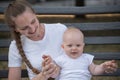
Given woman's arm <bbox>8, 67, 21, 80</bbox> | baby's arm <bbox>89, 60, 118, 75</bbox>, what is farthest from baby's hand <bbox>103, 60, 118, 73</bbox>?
woman's arm <bbox>8, 67, 21, 80</bbox>

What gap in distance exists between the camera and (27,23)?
245 centimetres

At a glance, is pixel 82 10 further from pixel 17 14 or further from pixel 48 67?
pixel 48 67

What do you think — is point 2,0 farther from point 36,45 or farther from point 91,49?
point 36,45

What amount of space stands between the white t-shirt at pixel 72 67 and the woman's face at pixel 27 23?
1.07ft

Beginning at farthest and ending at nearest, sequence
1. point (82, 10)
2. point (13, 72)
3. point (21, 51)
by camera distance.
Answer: point (82, 10) → point (13, 72) → point (21, 51)

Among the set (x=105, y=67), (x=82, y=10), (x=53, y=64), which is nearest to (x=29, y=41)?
(x=53, y=64)

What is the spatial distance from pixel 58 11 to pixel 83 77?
0.98 m

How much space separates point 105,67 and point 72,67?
10.5 inches

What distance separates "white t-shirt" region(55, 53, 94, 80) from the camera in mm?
2633

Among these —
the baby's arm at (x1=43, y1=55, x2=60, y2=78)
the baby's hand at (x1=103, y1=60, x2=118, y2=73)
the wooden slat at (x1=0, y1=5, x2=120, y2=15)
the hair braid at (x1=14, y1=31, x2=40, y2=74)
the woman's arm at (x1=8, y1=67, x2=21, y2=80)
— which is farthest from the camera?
the wooden slat at (x1=0, y1=5, x2=120, y2=15)

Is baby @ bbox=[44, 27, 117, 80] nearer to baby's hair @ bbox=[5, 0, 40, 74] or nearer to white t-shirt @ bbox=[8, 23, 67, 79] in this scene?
white t-shirt @ bbox=[8, 23, 67, 79]

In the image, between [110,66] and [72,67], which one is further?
[72,67]

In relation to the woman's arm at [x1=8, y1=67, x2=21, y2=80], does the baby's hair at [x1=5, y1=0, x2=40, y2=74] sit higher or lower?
higher

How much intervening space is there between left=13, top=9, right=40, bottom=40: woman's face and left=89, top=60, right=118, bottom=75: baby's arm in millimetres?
572
